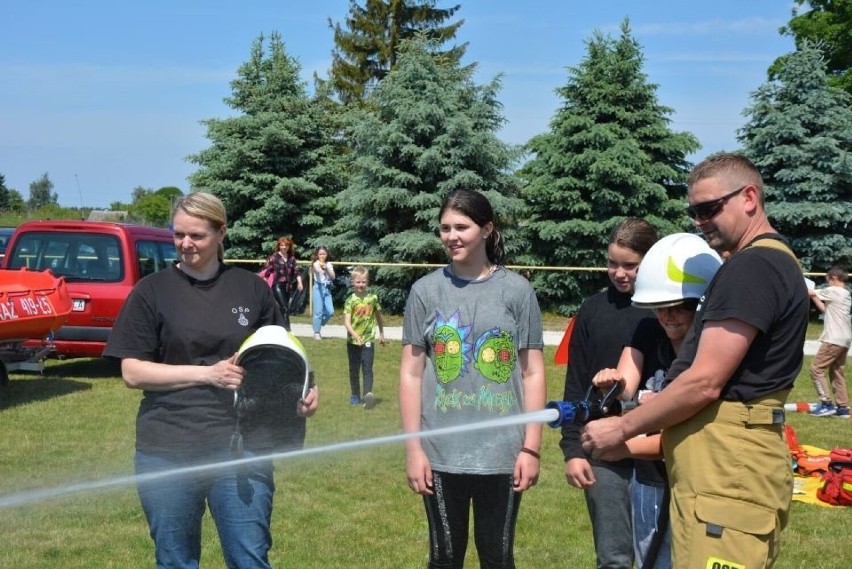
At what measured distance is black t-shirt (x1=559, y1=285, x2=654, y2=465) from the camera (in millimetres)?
3939

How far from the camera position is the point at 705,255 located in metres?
3.19

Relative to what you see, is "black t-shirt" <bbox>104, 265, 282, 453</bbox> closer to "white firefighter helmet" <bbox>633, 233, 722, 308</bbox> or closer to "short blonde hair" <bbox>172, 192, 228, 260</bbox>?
"short blonde hair" <bbox>172, 192, 228, 260</bbox>

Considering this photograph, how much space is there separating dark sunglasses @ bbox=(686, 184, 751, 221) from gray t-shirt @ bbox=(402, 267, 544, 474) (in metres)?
1.23

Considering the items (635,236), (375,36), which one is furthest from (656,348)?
(375,36)

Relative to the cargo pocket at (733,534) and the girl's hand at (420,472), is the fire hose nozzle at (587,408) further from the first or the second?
the girl's hand at (420,472)

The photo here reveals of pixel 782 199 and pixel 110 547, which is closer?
pixel 110 547

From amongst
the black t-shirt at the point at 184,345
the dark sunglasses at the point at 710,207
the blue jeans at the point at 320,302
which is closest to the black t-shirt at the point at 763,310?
the dark sunglasses at the point at 710,207

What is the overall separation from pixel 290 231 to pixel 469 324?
26842mm

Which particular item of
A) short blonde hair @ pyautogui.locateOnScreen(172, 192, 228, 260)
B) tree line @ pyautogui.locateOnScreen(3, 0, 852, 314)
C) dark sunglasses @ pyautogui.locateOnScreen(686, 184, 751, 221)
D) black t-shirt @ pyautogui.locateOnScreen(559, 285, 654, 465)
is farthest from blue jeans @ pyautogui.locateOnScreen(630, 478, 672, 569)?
tree line @ pyautogui.locateOnScreen(3, 0, 852, 314)

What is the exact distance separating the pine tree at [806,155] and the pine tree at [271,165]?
1381cm

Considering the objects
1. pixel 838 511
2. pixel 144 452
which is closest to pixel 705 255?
pixel 144 452

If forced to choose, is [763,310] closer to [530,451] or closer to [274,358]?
[530,451]

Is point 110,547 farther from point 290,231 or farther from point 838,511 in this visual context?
point 290,231

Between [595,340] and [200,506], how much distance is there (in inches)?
73.6
